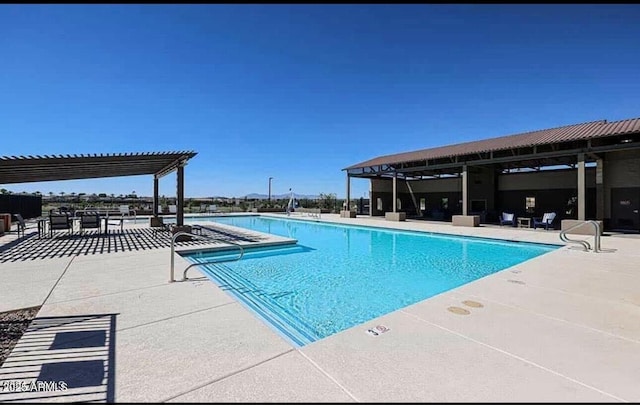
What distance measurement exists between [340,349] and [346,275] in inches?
155

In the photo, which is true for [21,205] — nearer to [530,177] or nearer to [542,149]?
[542,149]

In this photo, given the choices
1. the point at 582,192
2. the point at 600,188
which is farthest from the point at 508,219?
the point at 600,188

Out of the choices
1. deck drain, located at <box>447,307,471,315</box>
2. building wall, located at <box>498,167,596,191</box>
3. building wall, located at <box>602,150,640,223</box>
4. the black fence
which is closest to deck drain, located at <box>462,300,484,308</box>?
deck drain, located at <box>447,307,471,315</box>

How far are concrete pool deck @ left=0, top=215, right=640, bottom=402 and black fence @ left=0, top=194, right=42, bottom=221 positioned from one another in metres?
15.2

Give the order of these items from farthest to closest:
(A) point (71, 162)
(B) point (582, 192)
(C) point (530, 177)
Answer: (C) point (530, 177)
(B) point (582, 192)
(A) point (71, 162)

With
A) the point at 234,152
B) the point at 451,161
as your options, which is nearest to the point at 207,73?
the point at 451,161

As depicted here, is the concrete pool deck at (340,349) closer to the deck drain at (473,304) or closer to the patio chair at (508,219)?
the deck drain at (473,304)

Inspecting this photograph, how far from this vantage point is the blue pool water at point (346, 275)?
4.40 meters

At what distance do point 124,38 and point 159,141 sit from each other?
1357 cm

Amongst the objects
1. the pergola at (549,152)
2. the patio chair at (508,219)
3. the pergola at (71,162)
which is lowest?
the patio chair at (508,219)

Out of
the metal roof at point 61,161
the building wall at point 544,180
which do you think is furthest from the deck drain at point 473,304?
the building wall at point 544,180

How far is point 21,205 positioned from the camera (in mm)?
16672

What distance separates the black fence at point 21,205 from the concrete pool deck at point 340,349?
15168 millimetres

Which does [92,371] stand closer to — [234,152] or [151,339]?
[151,339]
